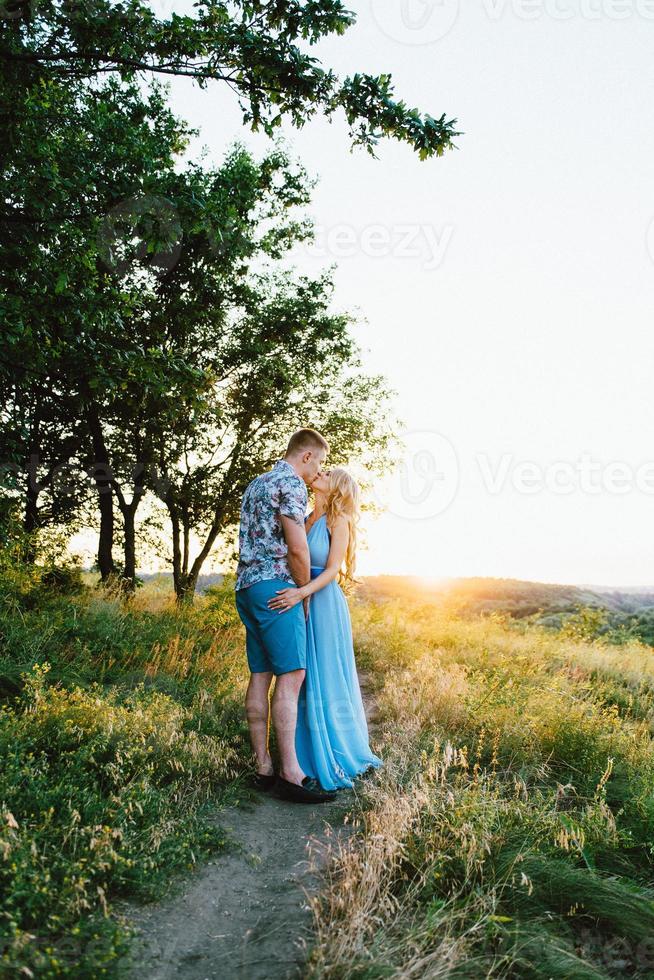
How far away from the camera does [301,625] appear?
17.1 feet

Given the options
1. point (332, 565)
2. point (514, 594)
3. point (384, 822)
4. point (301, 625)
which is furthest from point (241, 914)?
point (514, 594)

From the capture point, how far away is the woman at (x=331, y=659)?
5.48 meters

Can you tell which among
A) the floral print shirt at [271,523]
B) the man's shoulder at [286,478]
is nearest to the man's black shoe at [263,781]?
the floral print shirt at [271,523]

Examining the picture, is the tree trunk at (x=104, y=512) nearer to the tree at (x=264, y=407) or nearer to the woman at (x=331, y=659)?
the tree at (x=264, y=407)

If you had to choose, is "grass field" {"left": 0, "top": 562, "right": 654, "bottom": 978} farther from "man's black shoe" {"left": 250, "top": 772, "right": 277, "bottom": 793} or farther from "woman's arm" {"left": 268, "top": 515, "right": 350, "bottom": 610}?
"woman's arm" {"left": 268, "top": 515, "right": 350, "bottom": 610}

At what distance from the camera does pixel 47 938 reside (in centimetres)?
290

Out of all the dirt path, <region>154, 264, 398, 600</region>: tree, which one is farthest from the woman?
<region>154, 264, 398, 600</region>: tree

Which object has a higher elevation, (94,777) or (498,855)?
(94,777)

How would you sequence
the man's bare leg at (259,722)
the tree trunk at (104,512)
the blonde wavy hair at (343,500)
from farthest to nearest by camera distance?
1. the tree trunk at (104,512)
2. the blonde wavy hair at (343,500)
3. the man's bare leg at (259,722)

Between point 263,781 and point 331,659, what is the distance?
1133 millimetres

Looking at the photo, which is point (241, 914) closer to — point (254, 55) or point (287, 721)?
point (287, 721)

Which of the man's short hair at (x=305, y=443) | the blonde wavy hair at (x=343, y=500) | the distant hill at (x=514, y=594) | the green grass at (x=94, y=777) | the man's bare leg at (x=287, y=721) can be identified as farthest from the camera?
the distant hill at (x=514, y=594)

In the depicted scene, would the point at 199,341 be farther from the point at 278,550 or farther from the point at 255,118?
the point at 278,550

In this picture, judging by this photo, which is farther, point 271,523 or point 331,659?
point 331,659
